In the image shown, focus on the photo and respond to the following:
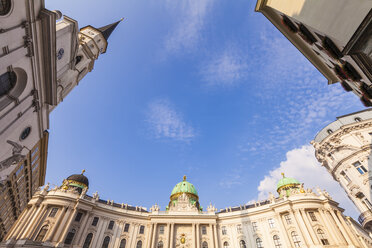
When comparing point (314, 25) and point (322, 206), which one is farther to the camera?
point (322, 206)

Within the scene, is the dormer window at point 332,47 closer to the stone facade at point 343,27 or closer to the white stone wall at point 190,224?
the stone facade at point 343,27

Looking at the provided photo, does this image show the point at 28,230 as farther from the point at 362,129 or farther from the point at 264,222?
the point at 362,129

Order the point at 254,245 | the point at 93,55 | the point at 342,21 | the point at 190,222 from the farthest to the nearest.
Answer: the point at 190,222 → the point at 254,245 → the point at 93,55 → the point at 342,21

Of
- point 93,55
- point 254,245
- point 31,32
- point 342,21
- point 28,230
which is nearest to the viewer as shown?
A: point 342,21

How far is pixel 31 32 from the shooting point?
50.4 ft

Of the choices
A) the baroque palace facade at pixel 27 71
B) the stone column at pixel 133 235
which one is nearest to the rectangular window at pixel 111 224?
the stone column at pixel 133 235

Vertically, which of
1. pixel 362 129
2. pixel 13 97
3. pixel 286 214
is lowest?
pixel 13 97

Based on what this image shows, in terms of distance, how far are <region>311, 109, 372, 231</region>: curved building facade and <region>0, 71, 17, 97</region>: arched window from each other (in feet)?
165

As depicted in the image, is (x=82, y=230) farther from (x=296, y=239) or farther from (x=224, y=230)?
(x=296, y=239)

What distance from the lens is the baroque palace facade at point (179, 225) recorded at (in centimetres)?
3638

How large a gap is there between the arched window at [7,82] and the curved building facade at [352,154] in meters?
50.4

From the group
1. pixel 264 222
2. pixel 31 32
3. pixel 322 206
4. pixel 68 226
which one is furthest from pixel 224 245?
pixel 31 32

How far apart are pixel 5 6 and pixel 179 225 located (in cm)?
4650

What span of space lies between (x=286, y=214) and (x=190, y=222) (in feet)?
71.7
